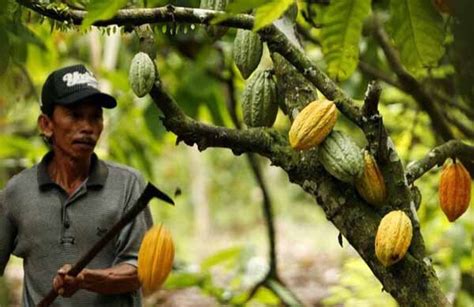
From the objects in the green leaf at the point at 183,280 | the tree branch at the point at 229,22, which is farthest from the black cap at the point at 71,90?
the green leaf at the point at 183,280

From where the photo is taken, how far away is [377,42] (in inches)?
130

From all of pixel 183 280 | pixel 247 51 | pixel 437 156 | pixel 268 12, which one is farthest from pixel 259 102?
pixel 183 280

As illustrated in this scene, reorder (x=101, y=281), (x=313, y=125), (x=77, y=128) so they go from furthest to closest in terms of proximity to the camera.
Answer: (x=77, y=128), (x=101, y=281), (x=313, y=125)

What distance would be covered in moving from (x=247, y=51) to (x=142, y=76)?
271mm

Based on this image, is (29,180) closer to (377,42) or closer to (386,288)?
(386,288)

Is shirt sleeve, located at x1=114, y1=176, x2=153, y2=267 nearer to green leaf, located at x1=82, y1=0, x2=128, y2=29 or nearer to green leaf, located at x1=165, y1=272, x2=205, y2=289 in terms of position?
green leaf, located at x1=165, y1=272, x2=205, y2=289

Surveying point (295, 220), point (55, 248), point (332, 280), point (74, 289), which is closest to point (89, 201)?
point (55, 248)

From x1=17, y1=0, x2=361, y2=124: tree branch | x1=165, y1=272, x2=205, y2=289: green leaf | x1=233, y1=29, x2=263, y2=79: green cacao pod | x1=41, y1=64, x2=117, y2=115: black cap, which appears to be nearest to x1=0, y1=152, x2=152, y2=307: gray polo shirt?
x1=41, y1=64, x2=117, y2=115: black cap

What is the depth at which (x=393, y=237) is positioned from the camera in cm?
155

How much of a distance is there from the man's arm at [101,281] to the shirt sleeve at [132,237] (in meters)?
0.03

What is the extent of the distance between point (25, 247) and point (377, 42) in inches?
64.1

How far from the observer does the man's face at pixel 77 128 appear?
2180 millimetres

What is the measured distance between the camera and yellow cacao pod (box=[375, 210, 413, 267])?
1.57 meters

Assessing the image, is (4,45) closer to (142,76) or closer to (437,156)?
(142,76)
